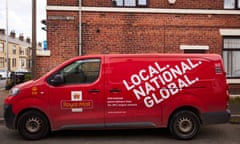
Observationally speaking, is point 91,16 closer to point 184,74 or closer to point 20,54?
point 184,74

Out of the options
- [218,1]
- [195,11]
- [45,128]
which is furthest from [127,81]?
[218,1]

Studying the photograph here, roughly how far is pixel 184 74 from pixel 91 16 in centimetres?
579

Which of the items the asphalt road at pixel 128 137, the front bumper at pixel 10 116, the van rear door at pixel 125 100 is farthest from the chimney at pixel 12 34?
the van rear door at pixel 125 100

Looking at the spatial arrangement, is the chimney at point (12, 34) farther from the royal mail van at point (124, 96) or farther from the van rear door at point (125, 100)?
the van rear door at point (125, 100)

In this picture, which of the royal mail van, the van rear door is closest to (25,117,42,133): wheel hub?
the royal mail van

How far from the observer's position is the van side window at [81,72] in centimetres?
677

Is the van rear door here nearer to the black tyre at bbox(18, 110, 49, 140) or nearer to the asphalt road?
the asphalt road

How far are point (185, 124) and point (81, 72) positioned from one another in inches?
101

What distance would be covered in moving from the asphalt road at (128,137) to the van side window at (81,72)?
129 cm

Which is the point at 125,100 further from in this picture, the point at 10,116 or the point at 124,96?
the point at 10,116

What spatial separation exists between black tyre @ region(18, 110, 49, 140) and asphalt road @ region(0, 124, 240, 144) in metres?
0.15

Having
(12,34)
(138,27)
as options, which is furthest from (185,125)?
(12,34)

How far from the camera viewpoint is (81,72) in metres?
6.80

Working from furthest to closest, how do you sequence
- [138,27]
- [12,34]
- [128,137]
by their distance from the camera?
1. [12,34]
2. [138,27]
3. [128,137]
